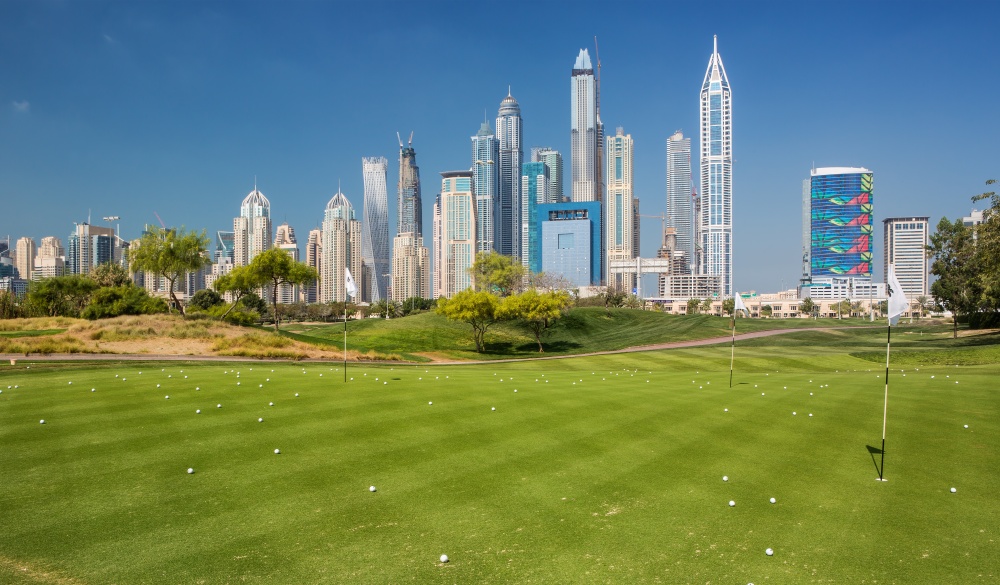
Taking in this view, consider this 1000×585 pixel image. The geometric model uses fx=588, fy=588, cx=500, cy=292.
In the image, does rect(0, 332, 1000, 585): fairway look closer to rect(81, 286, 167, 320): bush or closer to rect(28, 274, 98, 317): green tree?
rect(81, 286, 167, 320): bush

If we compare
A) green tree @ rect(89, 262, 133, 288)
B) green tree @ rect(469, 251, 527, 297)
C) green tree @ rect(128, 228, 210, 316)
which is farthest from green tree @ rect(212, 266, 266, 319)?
green tree @ rect(469, 251, 527, 297)

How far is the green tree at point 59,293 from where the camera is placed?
220 ft

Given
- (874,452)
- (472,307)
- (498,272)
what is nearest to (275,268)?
(472,307)

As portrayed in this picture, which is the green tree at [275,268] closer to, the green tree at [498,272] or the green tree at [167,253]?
the green tree at [167,253]

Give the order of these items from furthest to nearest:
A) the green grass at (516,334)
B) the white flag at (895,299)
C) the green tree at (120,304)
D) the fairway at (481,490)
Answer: the green grass at (516,334) < the green tree at (120,304) < the white flag at (895,299) < the fairway at (481,490)

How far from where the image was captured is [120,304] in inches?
2192

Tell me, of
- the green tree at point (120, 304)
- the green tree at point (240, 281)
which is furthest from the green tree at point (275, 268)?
the green tree at point (120, 304)

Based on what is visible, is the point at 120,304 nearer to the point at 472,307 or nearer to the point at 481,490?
the point at 472,307

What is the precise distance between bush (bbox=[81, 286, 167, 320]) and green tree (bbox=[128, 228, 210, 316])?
8.31 feet

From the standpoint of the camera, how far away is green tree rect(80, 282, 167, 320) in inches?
2163

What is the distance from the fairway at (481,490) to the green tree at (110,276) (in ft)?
229

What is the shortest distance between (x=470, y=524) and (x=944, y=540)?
7092 mm

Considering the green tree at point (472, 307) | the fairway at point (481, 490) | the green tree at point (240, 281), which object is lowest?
the fairway at point (481, 490)

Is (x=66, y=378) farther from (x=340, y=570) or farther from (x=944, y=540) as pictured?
(x=944, y=540)
